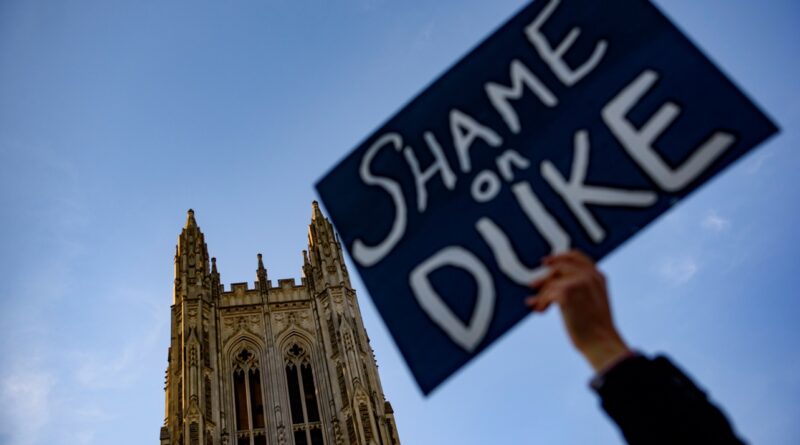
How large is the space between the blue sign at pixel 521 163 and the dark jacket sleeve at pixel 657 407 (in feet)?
3.12

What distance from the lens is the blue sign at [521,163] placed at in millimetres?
3576

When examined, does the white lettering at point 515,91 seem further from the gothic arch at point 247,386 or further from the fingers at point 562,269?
the gothic arch at point 247,386

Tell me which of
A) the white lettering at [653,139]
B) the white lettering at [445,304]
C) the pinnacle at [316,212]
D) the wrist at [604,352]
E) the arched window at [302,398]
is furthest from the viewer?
the pinnacle at [316,212]

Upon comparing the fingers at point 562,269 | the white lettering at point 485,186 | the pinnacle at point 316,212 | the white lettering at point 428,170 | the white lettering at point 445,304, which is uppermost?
the pinnacle at point 316,212

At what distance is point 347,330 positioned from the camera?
29.0m

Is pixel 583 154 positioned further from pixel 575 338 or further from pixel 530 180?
pixel 575 338

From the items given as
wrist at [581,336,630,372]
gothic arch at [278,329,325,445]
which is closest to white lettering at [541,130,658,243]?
wrist at [581,336,630,372]

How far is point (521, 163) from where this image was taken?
4.03 m

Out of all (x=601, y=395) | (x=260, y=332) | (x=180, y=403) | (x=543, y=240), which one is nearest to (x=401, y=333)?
(x=543, y=240)

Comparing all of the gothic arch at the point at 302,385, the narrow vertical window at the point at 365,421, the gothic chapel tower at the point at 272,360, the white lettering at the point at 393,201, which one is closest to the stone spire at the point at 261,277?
the gothic chapel tower at the point at 272,360

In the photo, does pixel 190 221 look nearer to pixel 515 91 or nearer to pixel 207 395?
pixel 207 395

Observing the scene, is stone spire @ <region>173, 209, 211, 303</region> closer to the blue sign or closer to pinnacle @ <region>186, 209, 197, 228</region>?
pinnacle @ <region>186, 209, 197, 228</region>

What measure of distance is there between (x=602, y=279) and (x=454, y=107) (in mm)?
1928

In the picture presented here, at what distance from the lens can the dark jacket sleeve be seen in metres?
2.41
